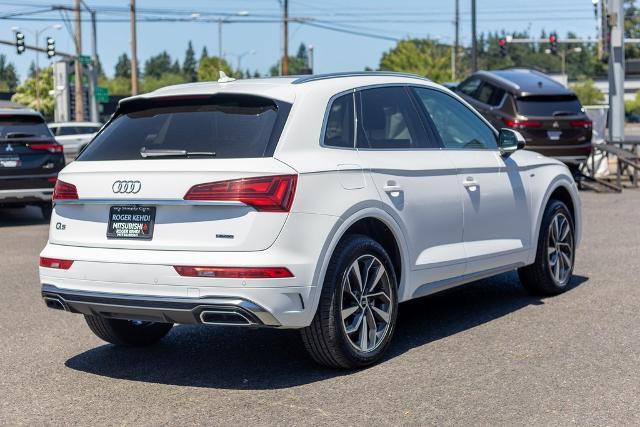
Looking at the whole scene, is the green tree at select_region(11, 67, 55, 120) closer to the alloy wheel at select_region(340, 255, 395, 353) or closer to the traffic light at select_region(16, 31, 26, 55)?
the traffic light at select_region(16, 31, 26, 55)

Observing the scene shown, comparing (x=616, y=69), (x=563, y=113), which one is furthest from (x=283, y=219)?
(x=616, y=69)

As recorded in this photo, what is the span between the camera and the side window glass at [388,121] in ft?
21.0

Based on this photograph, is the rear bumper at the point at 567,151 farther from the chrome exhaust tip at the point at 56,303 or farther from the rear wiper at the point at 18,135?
the chrome exhaust tip at the point at 56,303

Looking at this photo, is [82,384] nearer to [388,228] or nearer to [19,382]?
[19,382]

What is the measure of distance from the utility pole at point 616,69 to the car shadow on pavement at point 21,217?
13.4 metres

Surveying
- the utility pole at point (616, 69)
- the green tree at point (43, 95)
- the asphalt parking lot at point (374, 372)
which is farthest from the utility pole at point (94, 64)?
the green tree at point (43, 95)

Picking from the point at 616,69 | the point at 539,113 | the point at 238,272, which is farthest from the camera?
the point at 616,69

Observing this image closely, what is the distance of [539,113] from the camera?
18.7 metres

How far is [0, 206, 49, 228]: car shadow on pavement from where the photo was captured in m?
16.4

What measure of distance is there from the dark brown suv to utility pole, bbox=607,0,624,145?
5.44 meters

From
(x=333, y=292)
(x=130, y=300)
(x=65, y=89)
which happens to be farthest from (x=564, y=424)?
(x=65, y=89)

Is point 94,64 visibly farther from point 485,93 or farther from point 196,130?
point 196,130

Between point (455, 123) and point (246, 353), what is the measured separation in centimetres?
232

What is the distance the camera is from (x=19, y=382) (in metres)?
5.95
